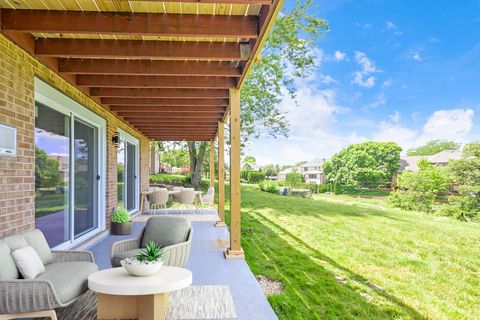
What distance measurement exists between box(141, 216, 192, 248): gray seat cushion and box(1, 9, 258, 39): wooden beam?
2349 mm

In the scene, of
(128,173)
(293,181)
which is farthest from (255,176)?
(128,173)

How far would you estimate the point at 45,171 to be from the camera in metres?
4.66

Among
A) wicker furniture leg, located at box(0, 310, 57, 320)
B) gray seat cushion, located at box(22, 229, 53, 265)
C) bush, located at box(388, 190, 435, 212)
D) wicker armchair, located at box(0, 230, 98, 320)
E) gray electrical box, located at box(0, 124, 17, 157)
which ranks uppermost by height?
gray electrical box, located at box(0, 124, 17, 157)

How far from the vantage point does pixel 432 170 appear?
2500 centimetres

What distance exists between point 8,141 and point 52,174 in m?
1.45

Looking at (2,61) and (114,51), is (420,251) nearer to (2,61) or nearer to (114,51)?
(114,51)

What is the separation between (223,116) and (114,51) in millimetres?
4284

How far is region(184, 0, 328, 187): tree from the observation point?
46.8 feet

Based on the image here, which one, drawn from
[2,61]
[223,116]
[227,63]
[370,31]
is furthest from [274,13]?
[370,31]

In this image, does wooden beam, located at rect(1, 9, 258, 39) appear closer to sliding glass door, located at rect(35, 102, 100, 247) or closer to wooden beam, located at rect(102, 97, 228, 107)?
sliding glass door, located at rect(35, 102, 100, 247)

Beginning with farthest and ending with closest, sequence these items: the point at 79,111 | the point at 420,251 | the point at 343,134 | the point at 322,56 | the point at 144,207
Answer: the point at 343,134 → the point at 322,56 → the point at 144,207 → the point at 420,251 → the point at 79,111

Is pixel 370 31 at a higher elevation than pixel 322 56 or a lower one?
higher

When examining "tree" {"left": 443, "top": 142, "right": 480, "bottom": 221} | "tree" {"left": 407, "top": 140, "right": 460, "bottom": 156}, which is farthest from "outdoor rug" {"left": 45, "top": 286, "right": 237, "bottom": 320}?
"tree" {"left": 407, "top": 140, "right": 460, "bottom": 156}

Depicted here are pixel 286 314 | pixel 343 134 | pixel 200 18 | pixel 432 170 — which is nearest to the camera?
pixel 200 18
